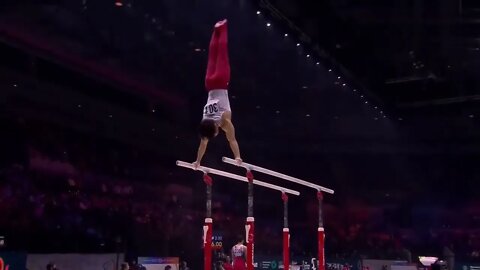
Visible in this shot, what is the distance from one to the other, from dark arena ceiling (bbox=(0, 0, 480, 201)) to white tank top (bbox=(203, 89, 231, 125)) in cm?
482

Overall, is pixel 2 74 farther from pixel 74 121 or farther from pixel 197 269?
pixel 197 269

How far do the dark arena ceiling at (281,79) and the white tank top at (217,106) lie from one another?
482 cm

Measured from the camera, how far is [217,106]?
5.82 m

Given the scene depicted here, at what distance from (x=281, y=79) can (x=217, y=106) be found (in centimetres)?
922

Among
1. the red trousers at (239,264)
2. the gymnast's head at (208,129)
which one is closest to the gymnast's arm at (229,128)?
the gymnast's head at (208,129)

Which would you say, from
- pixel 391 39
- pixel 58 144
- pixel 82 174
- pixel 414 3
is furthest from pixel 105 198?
pixel 414 3

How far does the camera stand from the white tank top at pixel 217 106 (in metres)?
5.79

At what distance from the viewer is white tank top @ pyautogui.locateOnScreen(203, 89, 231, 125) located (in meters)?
5.79

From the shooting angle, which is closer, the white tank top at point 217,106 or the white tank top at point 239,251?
the white tank top at point 217,106

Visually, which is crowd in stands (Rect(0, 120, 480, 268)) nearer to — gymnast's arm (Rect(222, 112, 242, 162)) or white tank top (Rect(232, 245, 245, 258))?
white tank top (Rect(232, 245, 245, 258))

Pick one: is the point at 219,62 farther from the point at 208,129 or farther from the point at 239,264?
the point at 239,264

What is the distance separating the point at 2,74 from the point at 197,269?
829 centimetres

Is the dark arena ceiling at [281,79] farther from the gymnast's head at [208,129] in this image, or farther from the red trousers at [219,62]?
the gymnast's head at [208,129]

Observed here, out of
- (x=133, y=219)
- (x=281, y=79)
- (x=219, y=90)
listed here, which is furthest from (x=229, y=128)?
(x=133, y=219)
